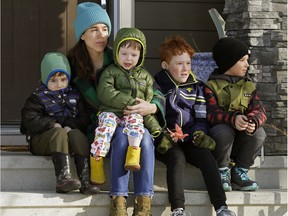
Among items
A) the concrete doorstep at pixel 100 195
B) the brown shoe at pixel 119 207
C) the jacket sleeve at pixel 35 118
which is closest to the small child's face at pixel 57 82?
the jacket sleeve at pixel 35 118

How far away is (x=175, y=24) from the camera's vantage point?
22.1 ft

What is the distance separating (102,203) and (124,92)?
2.36ft

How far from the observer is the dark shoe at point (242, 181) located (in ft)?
16.9

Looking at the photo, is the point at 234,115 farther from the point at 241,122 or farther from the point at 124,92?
the point at 124,92

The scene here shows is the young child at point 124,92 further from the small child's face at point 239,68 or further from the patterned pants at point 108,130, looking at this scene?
the small child's face at point 239,68

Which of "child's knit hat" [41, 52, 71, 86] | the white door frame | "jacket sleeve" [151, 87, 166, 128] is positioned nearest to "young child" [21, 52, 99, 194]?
"child's knit hat" [41, 52, 71, 86]

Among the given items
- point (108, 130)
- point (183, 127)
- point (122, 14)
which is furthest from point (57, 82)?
point (122, 14)

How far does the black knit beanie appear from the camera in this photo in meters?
5.29

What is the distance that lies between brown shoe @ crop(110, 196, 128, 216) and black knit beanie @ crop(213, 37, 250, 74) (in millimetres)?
1249

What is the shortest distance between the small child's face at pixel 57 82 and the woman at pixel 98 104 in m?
0.15

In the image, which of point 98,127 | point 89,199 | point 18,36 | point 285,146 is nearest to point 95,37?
point 98,127

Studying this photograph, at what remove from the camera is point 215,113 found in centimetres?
514

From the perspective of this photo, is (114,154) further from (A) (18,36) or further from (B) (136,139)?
(A) (18,36)

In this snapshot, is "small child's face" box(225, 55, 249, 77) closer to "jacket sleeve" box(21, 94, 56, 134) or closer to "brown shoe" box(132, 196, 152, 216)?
"brown shoe" box(132, 196, 152, 216)
